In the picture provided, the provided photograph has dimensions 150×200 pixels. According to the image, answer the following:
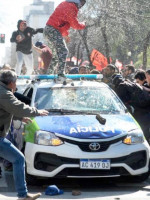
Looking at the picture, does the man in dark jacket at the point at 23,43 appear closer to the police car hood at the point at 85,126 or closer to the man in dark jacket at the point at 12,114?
the police car hood at the point at 85,126

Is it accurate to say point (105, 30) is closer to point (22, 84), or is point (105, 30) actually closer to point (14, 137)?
point (22, 84)

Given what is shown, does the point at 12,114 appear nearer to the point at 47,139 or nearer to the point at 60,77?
the point at 47,139

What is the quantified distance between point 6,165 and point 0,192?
1850mm

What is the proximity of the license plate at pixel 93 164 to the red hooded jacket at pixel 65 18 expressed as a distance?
3.95 m

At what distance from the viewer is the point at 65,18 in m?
12.0

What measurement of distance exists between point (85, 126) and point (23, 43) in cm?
818

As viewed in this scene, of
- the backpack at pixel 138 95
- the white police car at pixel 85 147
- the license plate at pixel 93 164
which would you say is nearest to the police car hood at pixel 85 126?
the white police car at pixel 85 147

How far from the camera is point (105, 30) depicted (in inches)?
1373

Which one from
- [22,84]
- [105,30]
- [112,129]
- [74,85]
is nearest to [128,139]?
[112,129]

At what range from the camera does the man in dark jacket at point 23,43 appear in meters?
16.6

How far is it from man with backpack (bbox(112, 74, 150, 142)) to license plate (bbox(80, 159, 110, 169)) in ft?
8.07

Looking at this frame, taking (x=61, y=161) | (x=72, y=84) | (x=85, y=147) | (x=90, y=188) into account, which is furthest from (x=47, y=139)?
(x=72, y=84)

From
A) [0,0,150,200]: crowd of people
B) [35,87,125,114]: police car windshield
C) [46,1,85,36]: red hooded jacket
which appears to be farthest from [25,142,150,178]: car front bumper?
[46,1,85,36]: red hooded jacket

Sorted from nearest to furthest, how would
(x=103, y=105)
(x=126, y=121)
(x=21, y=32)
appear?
(x=126, y=121) → (x=103, y=105) → (x=21, y=32)
